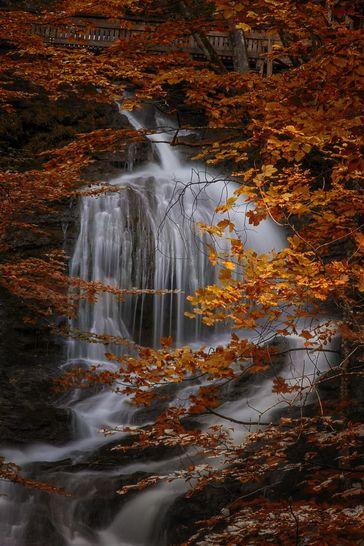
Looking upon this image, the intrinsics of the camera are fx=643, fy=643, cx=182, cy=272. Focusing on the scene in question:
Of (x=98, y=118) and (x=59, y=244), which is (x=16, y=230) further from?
(x=98, y=118)

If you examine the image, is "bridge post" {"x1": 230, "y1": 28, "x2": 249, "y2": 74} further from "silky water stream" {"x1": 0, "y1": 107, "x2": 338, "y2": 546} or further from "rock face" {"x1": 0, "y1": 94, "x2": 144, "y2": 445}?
"rock face" {"x1": 0, "y1": 94, "x2": 144, "y2": 445}

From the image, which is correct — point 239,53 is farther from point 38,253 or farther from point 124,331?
point 124,331

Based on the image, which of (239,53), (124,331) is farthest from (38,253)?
(239,53)

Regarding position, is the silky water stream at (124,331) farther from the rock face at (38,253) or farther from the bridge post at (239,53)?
the bridge post at (239,53)

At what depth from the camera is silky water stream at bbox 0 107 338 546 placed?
322 inches

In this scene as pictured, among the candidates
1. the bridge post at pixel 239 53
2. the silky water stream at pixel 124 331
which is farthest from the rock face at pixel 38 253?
the bridge post at pixel 239 53

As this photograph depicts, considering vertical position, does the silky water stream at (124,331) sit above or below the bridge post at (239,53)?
below

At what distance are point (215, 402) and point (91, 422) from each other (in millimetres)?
7214

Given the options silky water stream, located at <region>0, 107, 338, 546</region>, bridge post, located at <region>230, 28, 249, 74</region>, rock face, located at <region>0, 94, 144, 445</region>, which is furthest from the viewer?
rock face, located at <region>0, 94, 144, 445</region>

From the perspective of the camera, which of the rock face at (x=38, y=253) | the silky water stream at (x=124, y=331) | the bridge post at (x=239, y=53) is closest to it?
the silky water stream at (x=124, y=331)

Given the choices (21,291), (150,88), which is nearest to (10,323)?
(21,291)

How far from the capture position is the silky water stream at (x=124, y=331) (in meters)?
8.17

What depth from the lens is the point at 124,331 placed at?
13258 millimetres

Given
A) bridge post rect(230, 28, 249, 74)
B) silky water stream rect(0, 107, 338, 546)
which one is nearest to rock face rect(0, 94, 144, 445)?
silky water stream rect(0, 107, 338, 546)
